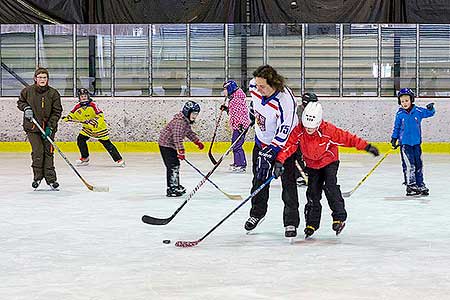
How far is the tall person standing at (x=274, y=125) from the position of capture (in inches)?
229

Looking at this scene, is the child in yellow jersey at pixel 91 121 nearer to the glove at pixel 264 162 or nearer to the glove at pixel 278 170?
the glove at pixel 264 162

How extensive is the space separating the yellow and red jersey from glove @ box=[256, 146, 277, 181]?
5.58 m

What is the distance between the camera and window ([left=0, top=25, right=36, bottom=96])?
14.3m

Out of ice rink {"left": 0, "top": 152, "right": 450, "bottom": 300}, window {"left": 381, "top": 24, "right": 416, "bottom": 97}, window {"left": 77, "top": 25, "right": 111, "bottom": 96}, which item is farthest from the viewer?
window {"left": 77, "top": 25, "right": 111, "bottom": 96}

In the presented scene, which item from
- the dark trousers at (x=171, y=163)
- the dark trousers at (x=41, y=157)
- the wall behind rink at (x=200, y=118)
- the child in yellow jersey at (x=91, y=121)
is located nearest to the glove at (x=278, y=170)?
the dark trousers at (x=171, y=163)

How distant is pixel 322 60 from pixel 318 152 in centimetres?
827

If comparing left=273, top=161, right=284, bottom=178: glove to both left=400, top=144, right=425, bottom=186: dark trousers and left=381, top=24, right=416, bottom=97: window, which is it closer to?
left=400, top=144, right=425, bottom=186: dark trousers

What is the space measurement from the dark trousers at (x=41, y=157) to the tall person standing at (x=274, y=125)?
10.4 ft

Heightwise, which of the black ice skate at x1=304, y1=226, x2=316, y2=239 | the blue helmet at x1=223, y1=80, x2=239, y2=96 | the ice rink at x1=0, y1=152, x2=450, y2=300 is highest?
the blue helmet at x1=223, y1=80, x2=239, y2=96

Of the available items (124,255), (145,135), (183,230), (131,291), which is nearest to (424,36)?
(145,135)

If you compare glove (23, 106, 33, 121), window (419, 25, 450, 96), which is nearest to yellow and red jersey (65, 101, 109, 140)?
glove (23, 106, 33, 121)

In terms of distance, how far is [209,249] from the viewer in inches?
224

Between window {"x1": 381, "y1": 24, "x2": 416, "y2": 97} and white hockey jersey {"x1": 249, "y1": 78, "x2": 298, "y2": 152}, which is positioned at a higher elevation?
window {"x1": 381, "y1": 24, "x2": 416, "y2": 97}

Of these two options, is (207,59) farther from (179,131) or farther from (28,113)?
(179,131)
